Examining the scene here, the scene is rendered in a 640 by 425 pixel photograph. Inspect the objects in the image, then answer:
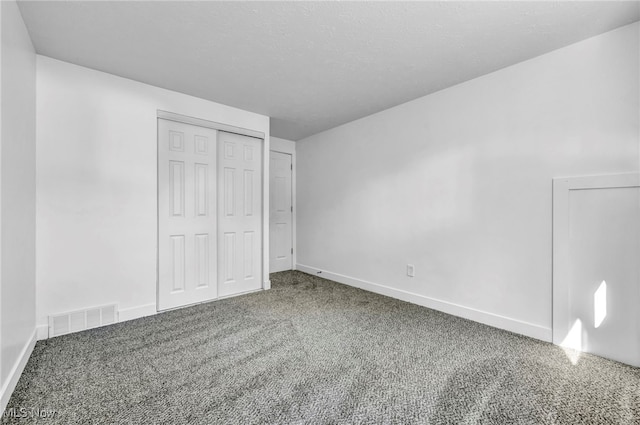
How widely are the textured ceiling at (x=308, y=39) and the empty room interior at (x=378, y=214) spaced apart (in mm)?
21

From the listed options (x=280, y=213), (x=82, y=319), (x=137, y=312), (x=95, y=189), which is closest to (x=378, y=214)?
(x=280, y=213)

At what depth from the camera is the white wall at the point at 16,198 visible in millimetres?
1532

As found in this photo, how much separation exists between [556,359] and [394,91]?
2728 mm

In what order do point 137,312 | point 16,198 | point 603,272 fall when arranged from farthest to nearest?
point 137,312 < point 603,272 < point 16,198

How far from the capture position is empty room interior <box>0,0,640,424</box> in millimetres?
1634

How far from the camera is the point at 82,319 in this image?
95.8 inches

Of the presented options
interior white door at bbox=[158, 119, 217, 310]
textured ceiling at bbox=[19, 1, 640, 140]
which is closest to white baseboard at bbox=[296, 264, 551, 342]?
interior white door at bbox=[158, 119, 217, 310]

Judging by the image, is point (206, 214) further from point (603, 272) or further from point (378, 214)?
point (603, 272)

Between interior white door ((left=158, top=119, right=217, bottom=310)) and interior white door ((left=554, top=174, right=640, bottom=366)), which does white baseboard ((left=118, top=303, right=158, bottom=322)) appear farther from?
interior white door ((left=554, top=174, right=640, bottom=366))

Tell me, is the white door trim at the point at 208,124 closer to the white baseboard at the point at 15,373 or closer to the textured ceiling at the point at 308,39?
the textured ceiling at the point at 308,39

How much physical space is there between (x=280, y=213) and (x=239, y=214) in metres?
1.39

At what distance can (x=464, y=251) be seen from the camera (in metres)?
2.78

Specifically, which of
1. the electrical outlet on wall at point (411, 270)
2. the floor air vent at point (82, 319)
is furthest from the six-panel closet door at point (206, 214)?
the electrical outlet on wall at point (411, 270)

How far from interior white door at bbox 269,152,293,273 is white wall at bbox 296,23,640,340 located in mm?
1381
